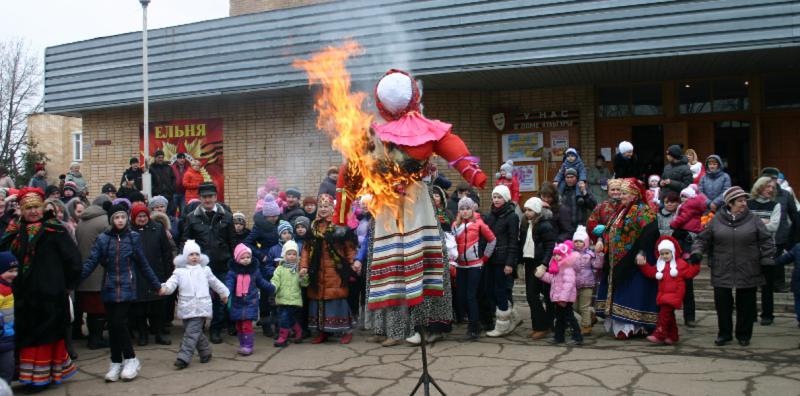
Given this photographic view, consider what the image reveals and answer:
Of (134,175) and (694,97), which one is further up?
(694,97)

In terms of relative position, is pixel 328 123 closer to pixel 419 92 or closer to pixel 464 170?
pixel 419 92

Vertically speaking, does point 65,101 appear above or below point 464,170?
above

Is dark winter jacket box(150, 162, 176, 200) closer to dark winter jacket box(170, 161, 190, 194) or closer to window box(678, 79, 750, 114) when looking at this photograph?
dark winter jacket box(170, 161, 190, 194)

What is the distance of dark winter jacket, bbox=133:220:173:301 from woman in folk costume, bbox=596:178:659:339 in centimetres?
517

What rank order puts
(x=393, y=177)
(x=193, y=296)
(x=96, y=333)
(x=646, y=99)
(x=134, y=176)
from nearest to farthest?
(x=393, y=177) → (x=193, y=296) → (x=96, y=333) → (x=134, y=176) → (x=646, y=99)

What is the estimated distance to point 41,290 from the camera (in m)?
6.18

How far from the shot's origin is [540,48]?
1220cm

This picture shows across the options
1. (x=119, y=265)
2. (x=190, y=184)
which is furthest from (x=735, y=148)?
(x=119, y=265)

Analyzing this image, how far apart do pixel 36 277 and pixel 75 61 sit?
41.0 ft

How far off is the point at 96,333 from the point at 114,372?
1741 mm

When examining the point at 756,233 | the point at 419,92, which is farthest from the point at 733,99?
the point at 419,92

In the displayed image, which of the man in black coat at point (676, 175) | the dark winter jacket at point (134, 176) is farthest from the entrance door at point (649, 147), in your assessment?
the dark winter jacket at point (134, 176)

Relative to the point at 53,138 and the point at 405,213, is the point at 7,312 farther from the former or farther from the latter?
the point at 53,138

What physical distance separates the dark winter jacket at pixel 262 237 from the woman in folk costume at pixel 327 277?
75cm
